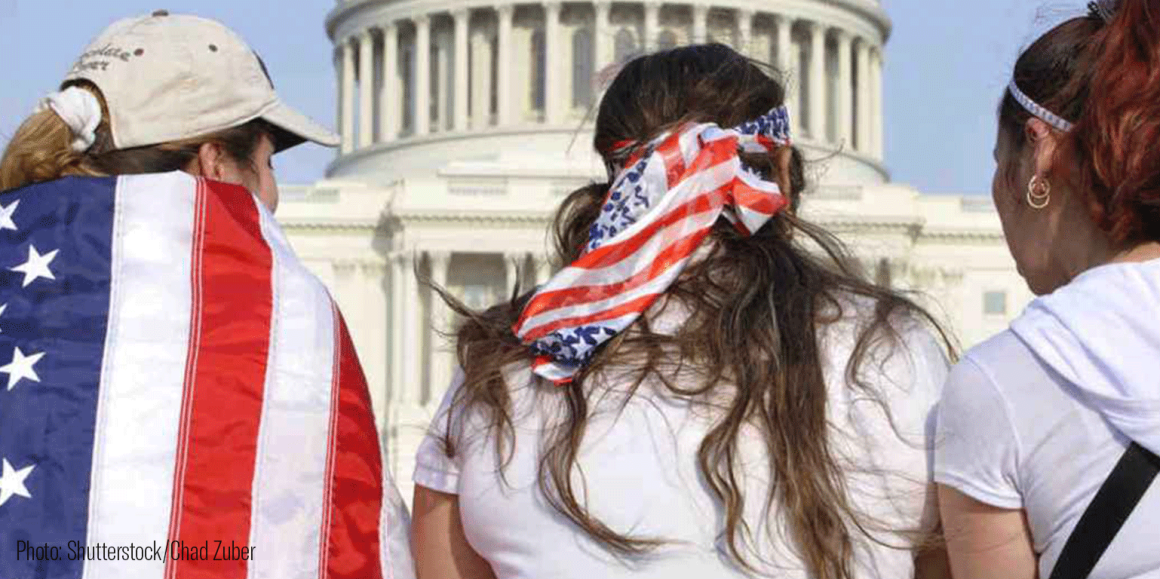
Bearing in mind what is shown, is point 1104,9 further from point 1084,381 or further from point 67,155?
point 67,155

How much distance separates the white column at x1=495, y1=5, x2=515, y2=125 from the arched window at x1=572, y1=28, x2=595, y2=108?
222cm

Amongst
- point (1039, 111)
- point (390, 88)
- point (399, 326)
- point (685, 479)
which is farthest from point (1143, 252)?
point (390, 88)

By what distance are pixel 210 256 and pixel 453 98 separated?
80715 mm

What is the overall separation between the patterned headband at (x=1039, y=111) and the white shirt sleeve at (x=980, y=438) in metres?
0.56

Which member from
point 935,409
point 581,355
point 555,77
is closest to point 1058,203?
point 935,409

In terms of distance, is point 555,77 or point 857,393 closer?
point 857,393

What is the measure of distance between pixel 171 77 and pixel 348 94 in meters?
84.6

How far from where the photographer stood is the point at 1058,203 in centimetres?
512

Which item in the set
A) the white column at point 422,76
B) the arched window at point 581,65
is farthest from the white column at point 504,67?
the white column at point 422,76

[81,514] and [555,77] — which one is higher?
[555,77]

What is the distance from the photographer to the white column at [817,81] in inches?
3386

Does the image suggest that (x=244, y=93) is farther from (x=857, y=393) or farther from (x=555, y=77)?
(x=555, y=77)

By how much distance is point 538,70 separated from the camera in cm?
8688

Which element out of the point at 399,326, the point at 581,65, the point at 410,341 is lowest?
the point at 410,341
